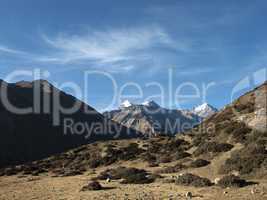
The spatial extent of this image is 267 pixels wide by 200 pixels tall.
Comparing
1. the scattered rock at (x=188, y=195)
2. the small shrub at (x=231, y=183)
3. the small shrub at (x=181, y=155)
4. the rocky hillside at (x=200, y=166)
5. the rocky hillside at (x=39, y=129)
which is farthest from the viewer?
the rocky hillside at (x=39, y=129)

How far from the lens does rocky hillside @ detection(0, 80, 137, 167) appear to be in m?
128

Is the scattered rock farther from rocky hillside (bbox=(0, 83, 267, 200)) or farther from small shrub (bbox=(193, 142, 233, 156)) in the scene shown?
small shrub (bbox=(193, 142, 233, 156))

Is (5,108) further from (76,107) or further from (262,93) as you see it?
(262,93)

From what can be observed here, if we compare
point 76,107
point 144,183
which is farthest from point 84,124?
point 144,183

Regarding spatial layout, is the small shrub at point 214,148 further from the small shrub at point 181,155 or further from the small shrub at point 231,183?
the small shrub at point 231,183

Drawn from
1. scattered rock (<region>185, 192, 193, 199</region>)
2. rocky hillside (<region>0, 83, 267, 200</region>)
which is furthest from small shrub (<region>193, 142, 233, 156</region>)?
scattered rock (<region>185, 192, 193, 199</region>)

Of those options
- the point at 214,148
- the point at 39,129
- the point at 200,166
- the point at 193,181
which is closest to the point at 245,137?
the point at 214,148

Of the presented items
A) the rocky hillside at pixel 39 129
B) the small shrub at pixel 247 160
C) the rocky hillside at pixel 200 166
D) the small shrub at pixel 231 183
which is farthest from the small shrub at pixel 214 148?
the rocky hillside at pixel 39 129

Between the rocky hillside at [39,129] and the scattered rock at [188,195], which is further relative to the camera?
the rocky hillside at [39,129]

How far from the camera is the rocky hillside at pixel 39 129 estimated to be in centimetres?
12800

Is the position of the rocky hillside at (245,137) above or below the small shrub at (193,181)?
above

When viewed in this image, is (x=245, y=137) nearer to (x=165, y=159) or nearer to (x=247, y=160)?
(x=165, y=159)

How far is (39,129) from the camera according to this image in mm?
145875

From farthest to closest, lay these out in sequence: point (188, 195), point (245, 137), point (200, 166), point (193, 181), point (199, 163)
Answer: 1. point (245, 137)
2. point (199, 163)
3. point (200, 166)
4. point (193, 181)
5. point (188, 195)
